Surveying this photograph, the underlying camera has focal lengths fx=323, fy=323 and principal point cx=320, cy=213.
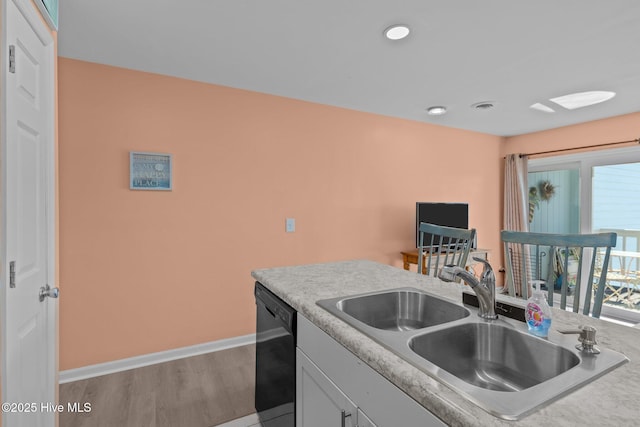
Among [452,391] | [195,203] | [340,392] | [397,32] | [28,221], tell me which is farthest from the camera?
[195,203]

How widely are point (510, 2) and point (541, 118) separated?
2591mm

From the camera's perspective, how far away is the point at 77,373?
2.34 m

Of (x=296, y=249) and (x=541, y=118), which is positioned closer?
(x=296, y=249)

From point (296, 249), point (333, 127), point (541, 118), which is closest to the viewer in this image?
point (296, 249)

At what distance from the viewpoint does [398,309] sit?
4.73 feet

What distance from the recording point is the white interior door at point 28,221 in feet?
3.63

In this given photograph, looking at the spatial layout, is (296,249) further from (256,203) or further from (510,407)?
(510,407)

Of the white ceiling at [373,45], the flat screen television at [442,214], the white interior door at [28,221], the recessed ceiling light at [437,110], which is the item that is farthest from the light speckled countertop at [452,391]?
the recessed ceiling light at [437,110]

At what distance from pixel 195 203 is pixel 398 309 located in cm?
199

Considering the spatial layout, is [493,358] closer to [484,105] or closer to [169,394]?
[169,394]

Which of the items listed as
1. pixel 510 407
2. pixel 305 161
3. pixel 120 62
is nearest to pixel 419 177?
pixel 305 161

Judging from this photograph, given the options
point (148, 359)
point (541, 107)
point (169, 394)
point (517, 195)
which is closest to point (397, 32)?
point (541, 107)

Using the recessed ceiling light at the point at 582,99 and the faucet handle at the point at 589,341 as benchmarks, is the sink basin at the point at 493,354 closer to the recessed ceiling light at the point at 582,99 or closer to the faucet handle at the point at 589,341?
the faucet handle at the point at 589,341

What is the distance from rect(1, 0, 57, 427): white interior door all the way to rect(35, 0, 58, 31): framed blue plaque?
0.05 m
